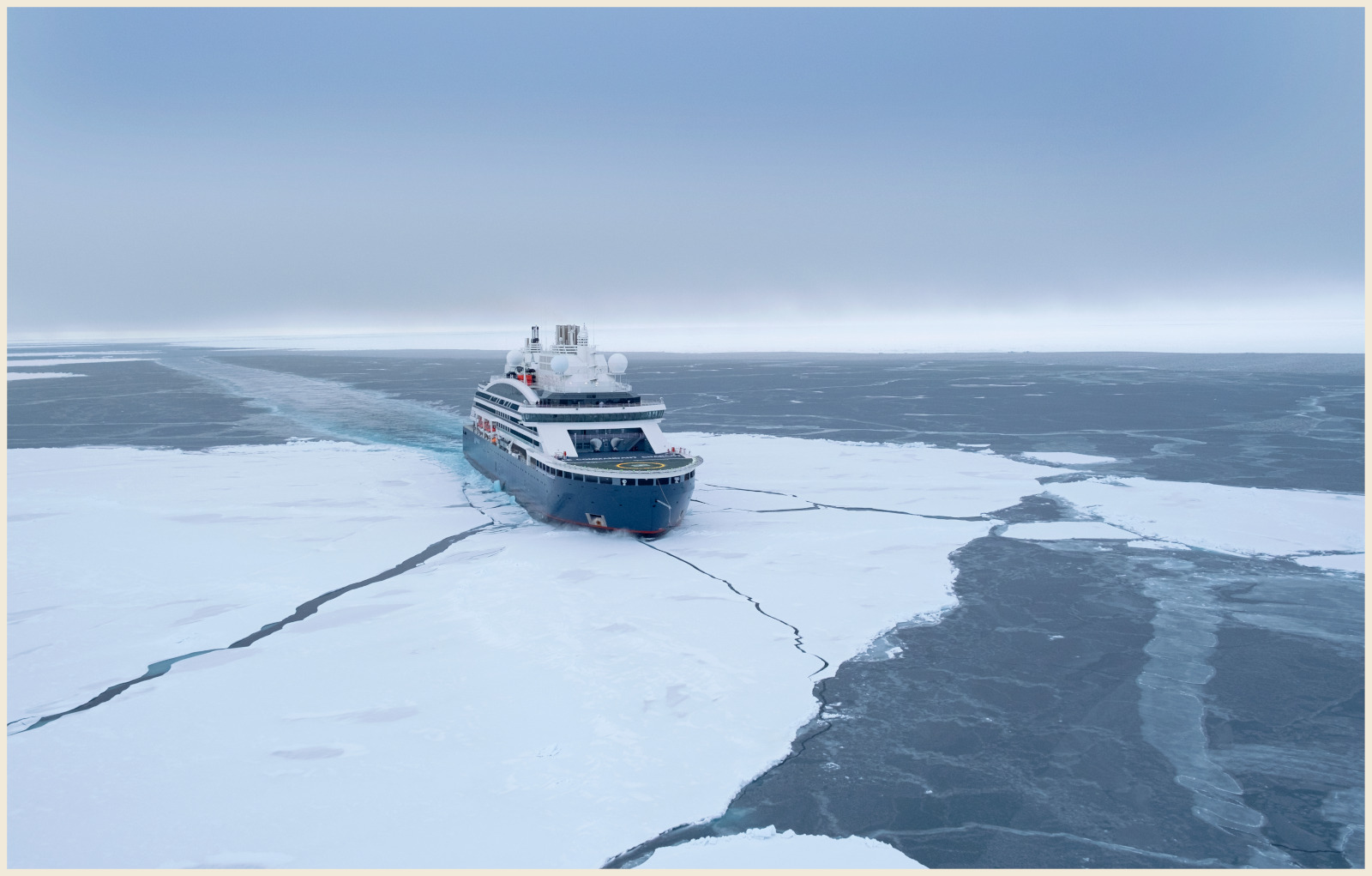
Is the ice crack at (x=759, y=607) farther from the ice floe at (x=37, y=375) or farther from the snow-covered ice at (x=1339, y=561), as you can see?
the ice floe at (x=37, y=375)

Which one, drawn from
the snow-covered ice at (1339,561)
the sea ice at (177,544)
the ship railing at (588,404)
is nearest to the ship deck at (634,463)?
the ship railing at (588,404)

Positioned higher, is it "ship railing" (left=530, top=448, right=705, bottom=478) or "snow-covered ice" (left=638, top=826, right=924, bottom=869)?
"ship railing" (left=530, top=448, right=705, bottom=478)

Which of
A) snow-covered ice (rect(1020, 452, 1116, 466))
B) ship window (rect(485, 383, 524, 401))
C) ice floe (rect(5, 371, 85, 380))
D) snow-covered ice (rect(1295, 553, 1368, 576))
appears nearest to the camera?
snow-covered ice (rect(1295, 553, 1368, 576))

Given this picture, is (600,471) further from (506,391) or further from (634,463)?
Result: (506,391)

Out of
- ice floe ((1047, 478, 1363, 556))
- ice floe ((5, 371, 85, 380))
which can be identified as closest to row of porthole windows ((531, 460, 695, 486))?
ice floe ((1047, 478, 1363, 556))

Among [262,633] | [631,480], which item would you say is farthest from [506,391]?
[262,633]

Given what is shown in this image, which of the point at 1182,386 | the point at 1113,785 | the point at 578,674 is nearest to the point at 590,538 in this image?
the point at 578,674

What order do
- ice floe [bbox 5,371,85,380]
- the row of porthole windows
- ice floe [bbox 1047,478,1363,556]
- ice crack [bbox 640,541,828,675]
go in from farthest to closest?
ice floe [bbox 5,371,85,380] → the row of porthole windows → ice floe [bbox 1047,478,1363,556] → ice crack [bbox 640,541,828,675]

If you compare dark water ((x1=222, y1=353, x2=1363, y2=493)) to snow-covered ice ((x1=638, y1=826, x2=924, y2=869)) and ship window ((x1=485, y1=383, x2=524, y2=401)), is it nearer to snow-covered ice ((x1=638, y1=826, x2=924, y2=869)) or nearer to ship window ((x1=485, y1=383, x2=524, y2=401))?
ship window ((x1=485, y1=383, x2=524, y2=401))
